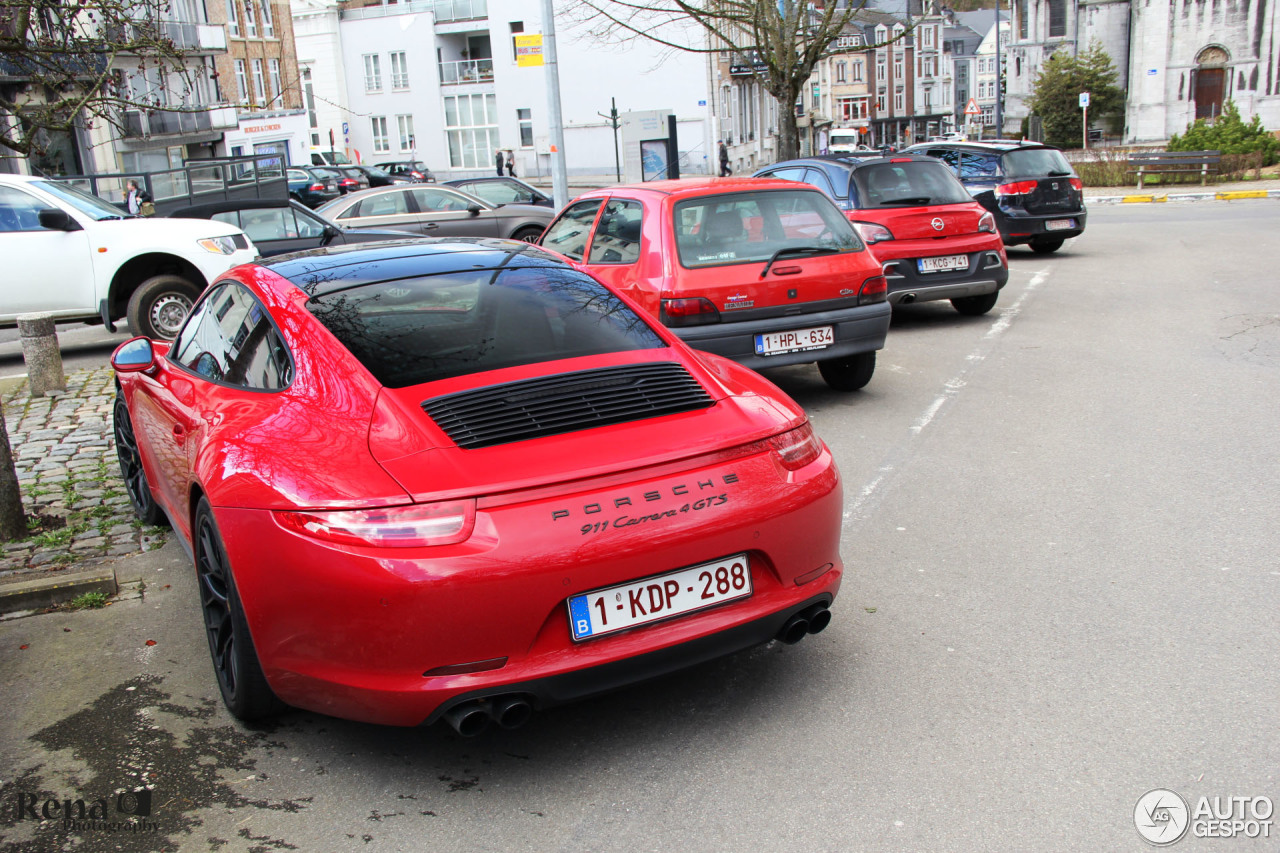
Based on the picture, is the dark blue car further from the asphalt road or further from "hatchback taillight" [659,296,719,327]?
the asphalt road

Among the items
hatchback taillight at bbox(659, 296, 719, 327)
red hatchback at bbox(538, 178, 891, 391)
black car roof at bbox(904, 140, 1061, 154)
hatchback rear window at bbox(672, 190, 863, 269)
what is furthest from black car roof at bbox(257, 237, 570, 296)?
black car roof at bbox(904, 140, 1061, 154)

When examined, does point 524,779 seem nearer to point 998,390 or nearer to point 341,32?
point 998,390

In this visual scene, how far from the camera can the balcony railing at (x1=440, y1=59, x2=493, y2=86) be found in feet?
208

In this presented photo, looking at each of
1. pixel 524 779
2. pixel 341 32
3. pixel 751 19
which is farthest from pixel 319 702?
pixel 341 32

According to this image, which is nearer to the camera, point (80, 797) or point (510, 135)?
point (80, 797)

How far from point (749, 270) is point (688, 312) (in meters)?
0.55

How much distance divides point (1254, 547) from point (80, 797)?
14.9 ft

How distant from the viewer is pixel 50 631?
456 cm

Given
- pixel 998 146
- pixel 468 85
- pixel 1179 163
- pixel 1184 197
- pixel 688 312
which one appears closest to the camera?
pixel 688 312

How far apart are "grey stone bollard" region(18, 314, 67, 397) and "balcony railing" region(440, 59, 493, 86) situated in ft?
187

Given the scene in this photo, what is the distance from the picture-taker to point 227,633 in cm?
360

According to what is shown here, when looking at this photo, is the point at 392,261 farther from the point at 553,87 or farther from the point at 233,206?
the point at 553,87

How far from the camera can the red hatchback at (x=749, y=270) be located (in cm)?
729

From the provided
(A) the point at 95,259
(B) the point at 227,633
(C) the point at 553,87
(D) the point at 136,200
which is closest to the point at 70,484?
(B) the point at 227,633
